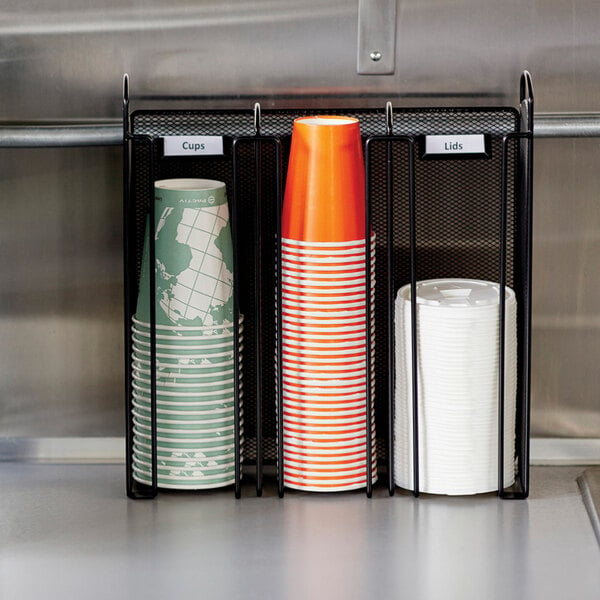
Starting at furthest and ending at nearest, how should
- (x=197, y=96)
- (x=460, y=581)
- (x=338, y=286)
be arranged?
(x=197, y=96), (x=338, y=286), (x=460, y=581)

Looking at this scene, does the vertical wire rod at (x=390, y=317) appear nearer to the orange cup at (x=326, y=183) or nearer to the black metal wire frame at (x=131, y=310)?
the orange cup at (x=326, y=183)

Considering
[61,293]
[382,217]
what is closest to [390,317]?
[382,217]

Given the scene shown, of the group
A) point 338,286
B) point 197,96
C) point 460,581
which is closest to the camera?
point 460,581

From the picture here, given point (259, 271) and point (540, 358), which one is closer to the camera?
point (259, 271)

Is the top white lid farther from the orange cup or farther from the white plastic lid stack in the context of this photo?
the orange cup

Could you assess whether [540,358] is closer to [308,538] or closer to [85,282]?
[308,538]

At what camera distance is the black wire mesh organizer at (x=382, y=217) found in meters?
A: 1.12

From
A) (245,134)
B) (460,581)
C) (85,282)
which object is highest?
(245,134)

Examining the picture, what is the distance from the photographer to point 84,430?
1275 mm

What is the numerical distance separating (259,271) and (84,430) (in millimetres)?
334

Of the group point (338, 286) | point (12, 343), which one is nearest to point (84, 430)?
point (12, 343)

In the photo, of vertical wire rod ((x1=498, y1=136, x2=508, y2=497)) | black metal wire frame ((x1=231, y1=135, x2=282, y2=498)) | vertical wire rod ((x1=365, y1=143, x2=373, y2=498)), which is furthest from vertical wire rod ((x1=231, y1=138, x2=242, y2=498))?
vertical wire rod ((x1=498, y1=136, x2=508, y2=497))

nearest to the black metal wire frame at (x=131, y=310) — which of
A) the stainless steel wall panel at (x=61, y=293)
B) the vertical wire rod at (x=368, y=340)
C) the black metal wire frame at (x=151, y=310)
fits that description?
the black metal wire frame at (x=151, y=310)

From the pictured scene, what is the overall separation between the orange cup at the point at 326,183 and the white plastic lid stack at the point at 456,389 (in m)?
0.11
